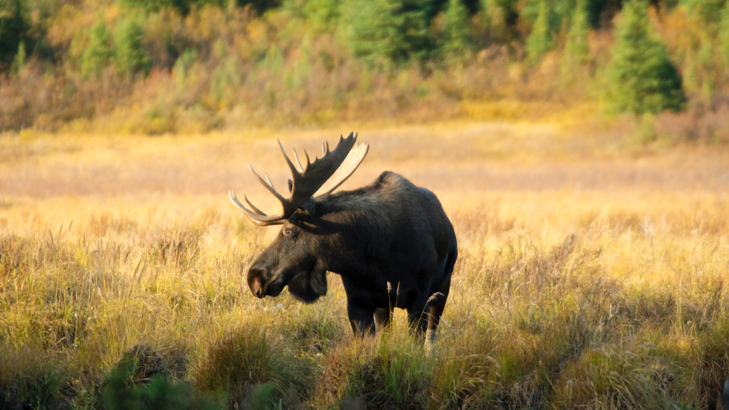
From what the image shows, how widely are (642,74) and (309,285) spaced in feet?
98.1

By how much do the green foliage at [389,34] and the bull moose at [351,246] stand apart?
3248 cm

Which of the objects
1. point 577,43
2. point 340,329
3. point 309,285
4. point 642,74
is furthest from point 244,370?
point 577,43

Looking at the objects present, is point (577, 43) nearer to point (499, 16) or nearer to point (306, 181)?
point (499, 16)

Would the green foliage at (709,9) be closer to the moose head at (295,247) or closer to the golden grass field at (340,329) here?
the golden grass field at (340,329)

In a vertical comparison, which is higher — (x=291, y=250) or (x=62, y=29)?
(x=62, y=29)

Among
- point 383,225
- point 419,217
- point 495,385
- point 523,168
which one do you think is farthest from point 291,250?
point 523,168

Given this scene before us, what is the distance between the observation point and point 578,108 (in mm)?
32688

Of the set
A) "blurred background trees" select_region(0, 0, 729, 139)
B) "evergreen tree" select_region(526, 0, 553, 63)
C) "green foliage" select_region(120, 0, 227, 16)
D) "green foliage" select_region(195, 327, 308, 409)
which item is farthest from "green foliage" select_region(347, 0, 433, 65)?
"green foliage" select_region(195, 327, 308, 409)

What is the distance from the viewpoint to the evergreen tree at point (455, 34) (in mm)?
38875

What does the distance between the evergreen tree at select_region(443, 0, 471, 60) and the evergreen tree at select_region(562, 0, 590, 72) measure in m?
6.07

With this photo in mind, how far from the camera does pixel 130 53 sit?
110 feet

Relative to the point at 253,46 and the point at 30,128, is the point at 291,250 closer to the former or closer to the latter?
the point at 30,128

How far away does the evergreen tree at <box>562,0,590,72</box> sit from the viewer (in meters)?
36.8

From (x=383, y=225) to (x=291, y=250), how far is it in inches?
27.4
